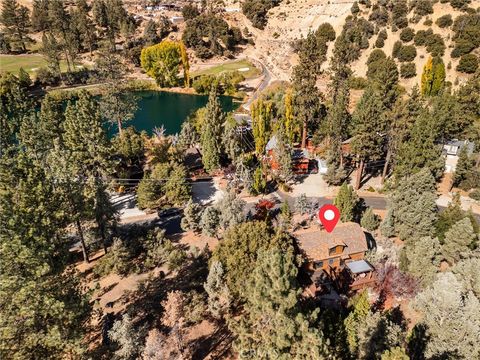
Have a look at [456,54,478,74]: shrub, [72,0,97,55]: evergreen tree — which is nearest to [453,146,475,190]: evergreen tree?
[456,54,478,74]: shrub

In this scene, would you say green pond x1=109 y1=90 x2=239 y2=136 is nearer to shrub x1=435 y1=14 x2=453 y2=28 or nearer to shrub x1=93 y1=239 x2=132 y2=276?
shrub x1=93 y1=239 x2=132 y2=276

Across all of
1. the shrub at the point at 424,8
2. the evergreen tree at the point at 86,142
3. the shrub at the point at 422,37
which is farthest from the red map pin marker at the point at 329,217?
the shrub at the point at 424,8

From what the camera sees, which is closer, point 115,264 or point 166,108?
point 115,264

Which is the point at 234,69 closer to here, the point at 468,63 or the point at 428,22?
the point at 428,22

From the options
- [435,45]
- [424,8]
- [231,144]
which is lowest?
[231,144]

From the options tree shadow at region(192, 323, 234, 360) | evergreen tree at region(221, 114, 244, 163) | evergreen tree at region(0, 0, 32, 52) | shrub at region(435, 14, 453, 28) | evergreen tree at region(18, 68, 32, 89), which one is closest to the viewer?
tree shadow at region(192, 323, 234, 360)

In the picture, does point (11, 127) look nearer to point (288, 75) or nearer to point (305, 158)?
point (305, 158)

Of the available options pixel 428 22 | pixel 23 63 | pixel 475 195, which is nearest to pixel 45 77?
pixel 23 63
